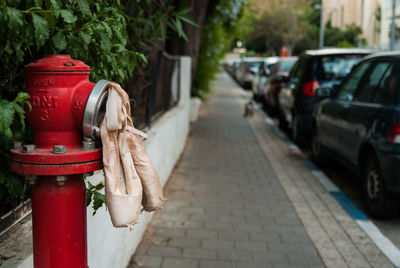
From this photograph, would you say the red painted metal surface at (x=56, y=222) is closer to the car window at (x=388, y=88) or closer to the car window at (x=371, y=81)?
the car window at (x=388, y=88)

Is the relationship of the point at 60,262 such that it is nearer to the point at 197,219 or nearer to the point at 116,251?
the point at 116,251

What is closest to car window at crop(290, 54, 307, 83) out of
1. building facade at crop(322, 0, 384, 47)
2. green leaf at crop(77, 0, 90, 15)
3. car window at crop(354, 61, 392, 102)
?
car window at crop(354, 61, 392, 102)

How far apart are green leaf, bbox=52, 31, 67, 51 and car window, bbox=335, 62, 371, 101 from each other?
16.2 ft

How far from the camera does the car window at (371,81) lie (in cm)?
579

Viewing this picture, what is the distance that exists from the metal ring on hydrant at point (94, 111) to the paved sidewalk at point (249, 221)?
2.34m

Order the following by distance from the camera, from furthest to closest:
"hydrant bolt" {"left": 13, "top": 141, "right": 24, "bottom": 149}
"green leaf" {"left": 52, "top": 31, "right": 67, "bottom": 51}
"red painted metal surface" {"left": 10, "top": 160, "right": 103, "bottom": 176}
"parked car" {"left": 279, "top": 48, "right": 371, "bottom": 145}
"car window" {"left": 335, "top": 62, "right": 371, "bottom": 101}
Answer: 1. "parked car" {"left": 279, "top": 48, "right": 371, "bottom": 145}
2. "car window" {"left": 335, "top": 62, "right": 371, "bottom": 101}
3. "green leaf" {"left": 52, "top": 31, "right": 67, "bottom": 51}
4. "hydrant bolt" {"left": 13, "top": 141, "right": 24, "bottom": 149}
5. "red painted metal surface" {"left": 10, "top": 160, "right": 103, "bottom": 176}

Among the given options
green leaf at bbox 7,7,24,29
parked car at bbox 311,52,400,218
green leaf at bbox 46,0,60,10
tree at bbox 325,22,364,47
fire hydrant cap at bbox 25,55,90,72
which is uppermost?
tree at bbox 325,22,364,47

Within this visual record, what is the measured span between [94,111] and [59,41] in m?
0.41

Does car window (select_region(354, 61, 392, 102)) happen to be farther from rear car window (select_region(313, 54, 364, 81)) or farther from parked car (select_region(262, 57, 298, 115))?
parked car (select_region(262, 57, 298, 115))

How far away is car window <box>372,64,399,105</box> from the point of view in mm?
5273

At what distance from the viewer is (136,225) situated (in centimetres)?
438

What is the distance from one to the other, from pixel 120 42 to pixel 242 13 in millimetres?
12963

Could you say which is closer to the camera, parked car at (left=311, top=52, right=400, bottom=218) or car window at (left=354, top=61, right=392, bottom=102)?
parked car at (left=311, top=52, right=400, bottom=218)

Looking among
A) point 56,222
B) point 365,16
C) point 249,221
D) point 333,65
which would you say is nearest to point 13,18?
point 56,222
